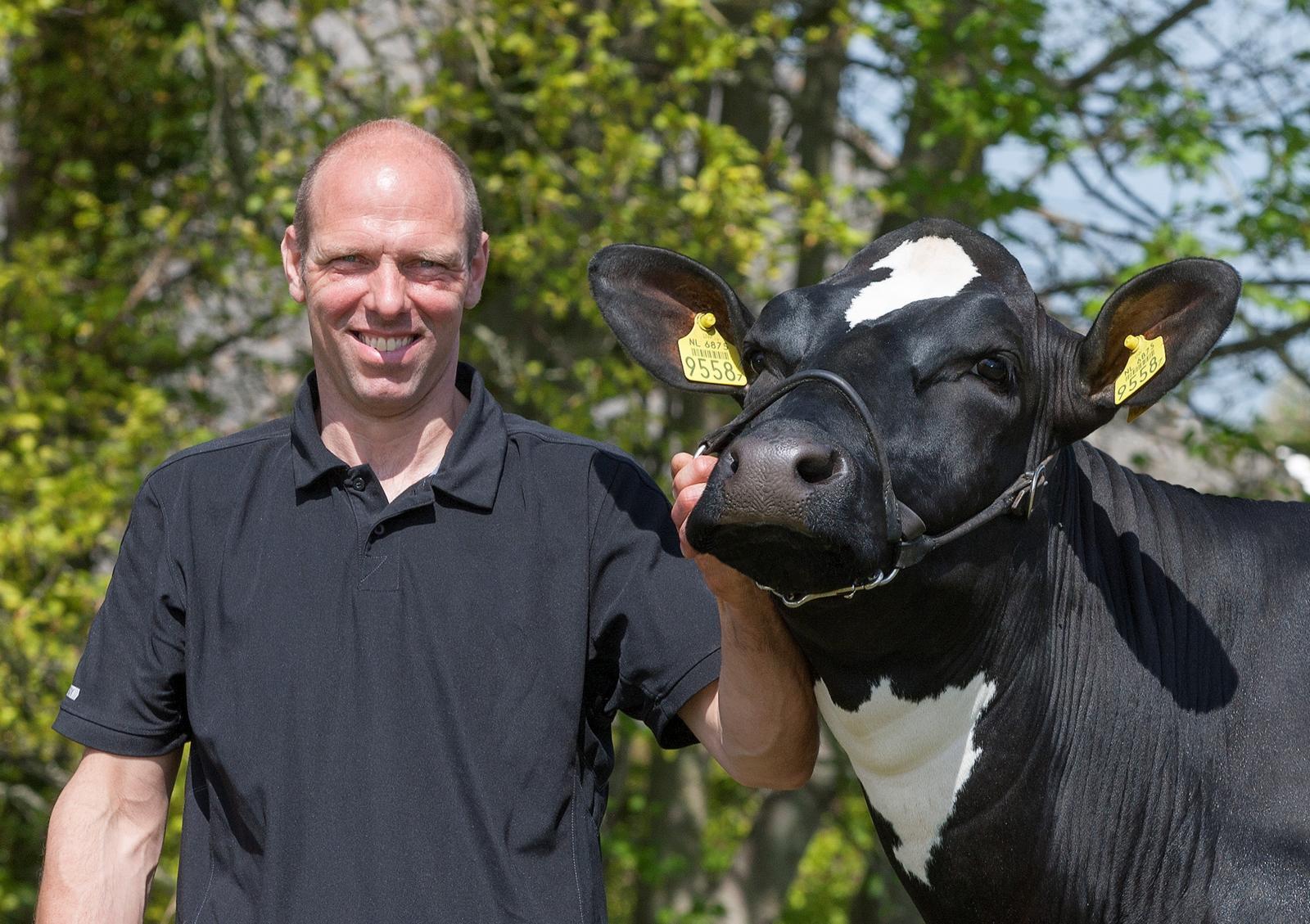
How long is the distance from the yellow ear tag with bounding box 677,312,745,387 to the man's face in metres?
0.51

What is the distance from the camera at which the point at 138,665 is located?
124 inches

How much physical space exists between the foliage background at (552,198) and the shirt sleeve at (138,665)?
443cm

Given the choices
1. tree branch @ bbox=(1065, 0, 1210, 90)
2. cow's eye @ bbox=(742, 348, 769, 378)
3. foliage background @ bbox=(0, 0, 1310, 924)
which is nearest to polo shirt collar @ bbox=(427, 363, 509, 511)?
cow's eye @ bbox=(742, 348, 769, 378)

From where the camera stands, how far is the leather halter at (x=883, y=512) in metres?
2.74

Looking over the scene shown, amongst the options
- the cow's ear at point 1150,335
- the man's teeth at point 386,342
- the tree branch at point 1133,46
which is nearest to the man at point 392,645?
the man's teeth at point 386,342

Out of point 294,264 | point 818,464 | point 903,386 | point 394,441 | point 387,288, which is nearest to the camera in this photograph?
point 818,464

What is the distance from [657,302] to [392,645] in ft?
Result: 3.15

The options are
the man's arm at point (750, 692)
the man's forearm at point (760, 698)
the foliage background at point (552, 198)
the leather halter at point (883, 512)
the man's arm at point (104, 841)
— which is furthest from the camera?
the foliage background at point (552, 198)

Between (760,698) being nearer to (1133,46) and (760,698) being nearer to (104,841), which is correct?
(104,841)

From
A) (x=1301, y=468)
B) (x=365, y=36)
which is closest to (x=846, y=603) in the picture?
(x=1301, y=468)

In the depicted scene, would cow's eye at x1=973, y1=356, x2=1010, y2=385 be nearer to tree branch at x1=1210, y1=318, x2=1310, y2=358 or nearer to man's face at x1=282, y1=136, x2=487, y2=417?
man's face at x1=282, y1=136, x2=487, y2=417

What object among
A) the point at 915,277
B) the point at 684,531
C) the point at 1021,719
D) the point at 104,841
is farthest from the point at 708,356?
the point at 104,841

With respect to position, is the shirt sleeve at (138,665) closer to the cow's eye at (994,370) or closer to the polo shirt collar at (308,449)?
the polo shirt collar at (308,449)

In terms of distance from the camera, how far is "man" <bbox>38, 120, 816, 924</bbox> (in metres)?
2.96
